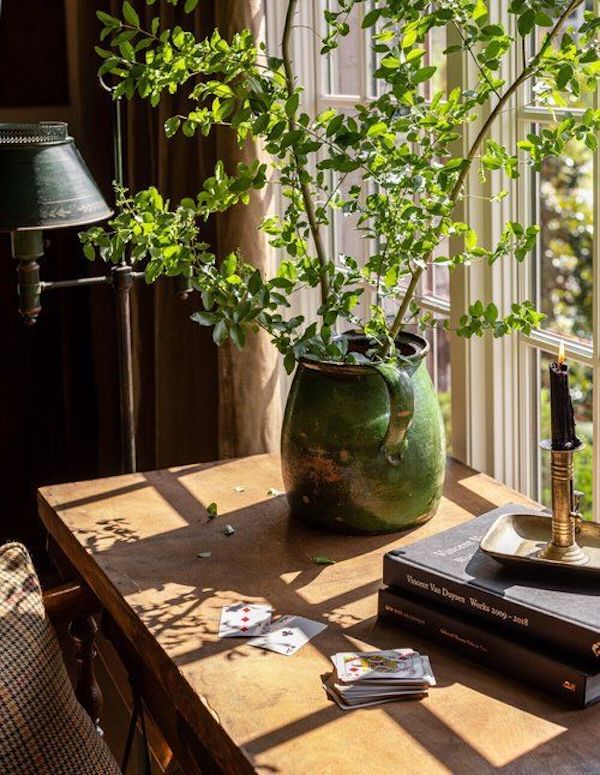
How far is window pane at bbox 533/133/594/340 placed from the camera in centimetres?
384

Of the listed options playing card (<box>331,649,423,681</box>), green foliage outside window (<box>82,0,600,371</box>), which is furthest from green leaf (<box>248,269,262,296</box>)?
playing card (<box>331,649,423,681</box>)

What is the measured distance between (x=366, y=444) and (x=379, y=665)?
447 mm

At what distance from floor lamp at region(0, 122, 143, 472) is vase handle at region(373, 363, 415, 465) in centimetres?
62

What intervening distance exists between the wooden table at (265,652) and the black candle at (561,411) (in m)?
0.29

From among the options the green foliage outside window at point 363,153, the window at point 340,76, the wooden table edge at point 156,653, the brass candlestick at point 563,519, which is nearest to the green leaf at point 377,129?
the green foliage outside window at point 363,153

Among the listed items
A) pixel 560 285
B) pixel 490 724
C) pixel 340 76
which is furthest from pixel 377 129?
pixel 560 285

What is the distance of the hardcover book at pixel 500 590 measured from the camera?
1.37 m

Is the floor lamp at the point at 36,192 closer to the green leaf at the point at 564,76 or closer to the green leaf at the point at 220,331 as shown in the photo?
the green leaf at the point at 220,331

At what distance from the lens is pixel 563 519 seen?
149cm

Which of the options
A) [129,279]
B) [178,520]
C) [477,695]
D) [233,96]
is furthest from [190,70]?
[477,695]

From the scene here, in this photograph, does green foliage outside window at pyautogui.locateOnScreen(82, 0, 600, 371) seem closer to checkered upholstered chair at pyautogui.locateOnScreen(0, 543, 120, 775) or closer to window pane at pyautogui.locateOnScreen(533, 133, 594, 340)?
checkered upholstered chair at pyautogui.locateOnScreen(0, 543, 120, 775)

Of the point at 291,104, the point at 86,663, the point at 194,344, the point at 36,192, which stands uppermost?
the point at 291,104

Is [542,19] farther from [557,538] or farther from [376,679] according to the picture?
[376,679]

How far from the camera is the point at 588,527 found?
5.13 ft
